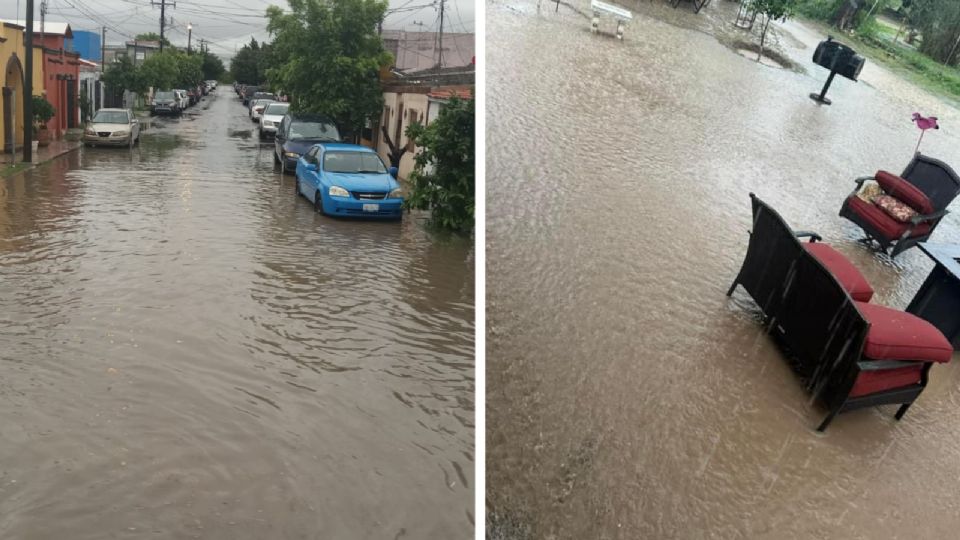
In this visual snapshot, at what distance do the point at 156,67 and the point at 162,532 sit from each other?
34236 millimetres

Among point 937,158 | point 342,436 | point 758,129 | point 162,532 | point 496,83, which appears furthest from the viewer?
point 342,436

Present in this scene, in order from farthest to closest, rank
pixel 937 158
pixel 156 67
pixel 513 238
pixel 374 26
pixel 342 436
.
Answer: pixel 156 67, pixel 374 26, pixel 342 436, pixel 937 158, pixel 513 238

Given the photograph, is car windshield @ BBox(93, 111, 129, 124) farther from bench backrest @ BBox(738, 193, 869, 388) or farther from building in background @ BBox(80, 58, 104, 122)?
bench backrest @ BBox(738, 193, 869, 388)

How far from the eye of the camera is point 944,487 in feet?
8.18

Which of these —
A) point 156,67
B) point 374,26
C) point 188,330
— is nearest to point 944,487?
point 188,330

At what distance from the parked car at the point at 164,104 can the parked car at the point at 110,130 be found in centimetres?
1439

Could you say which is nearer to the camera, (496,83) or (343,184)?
(496,83)

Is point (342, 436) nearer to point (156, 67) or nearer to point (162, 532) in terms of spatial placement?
point (162, 532)

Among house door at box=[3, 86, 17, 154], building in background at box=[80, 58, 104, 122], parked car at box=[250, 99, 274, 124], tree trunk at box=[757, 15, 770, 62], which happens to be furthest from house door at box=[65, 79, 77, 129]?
tree trunk at box=[757, 15, 770, 62]

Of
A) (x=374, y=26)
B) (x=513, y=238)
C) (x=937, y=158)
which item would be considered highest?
(x=374, y=26)

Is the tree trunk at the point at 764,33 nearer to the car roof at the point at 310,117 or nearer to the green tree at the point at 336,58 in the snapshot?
the green tree at the point at 336,58

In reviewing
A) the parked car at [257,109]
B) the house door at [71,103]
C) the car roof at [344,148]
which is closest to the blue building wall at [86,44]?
the parked car at [257,109]

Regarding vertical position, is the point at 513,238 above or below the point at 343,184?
above

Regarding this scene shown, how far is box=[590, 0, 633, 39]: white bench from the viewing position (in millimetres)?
3010
